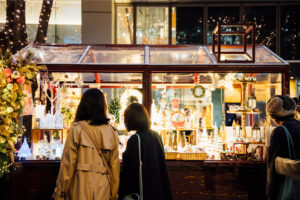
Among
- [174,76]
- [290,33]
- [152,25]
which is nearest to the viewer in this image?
[174,76]

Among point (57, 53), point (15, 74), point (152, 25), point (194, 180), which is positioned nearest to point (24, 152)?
point (15, 74)

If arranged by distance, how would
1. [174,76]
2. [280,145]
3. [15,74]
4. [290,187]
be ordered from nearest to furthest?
[290,187] → [280,145] → [15,74] → [174,76]

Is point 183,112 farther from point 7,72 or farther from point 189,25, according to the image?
point 189,25

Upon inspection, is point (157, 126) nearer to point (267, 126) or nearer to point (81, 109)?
point (267, 126)

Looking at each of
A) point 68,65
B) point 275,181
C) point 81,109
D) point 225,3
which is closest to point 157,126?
point 68,65

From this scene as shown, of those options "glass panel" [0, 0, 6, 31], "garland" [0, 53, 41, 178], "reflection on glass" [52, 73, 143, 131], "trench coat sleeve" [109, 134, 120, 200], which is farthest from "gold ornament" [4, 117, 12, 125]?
"glass panel" [0, 0, 6, 31]

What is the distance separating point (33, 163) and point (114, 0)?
7.07 meters

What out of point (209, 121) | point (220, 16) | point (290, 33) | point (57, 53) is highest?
point (220, 16)

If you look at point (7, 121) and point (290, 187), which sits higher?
point (7, 121)

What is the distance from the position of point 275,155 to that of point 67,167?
6.87 ft

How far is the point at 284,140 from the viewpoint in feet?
10.7

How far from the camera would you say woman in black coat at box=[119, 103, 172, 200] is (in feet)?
10.8

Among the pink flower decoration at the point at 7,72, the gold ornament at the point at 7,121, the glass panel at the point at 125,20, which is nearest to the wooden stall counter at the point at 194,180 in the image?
the gold ornament at the point at 7,121

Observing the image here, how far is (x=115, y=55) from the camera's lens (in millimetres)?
6105
